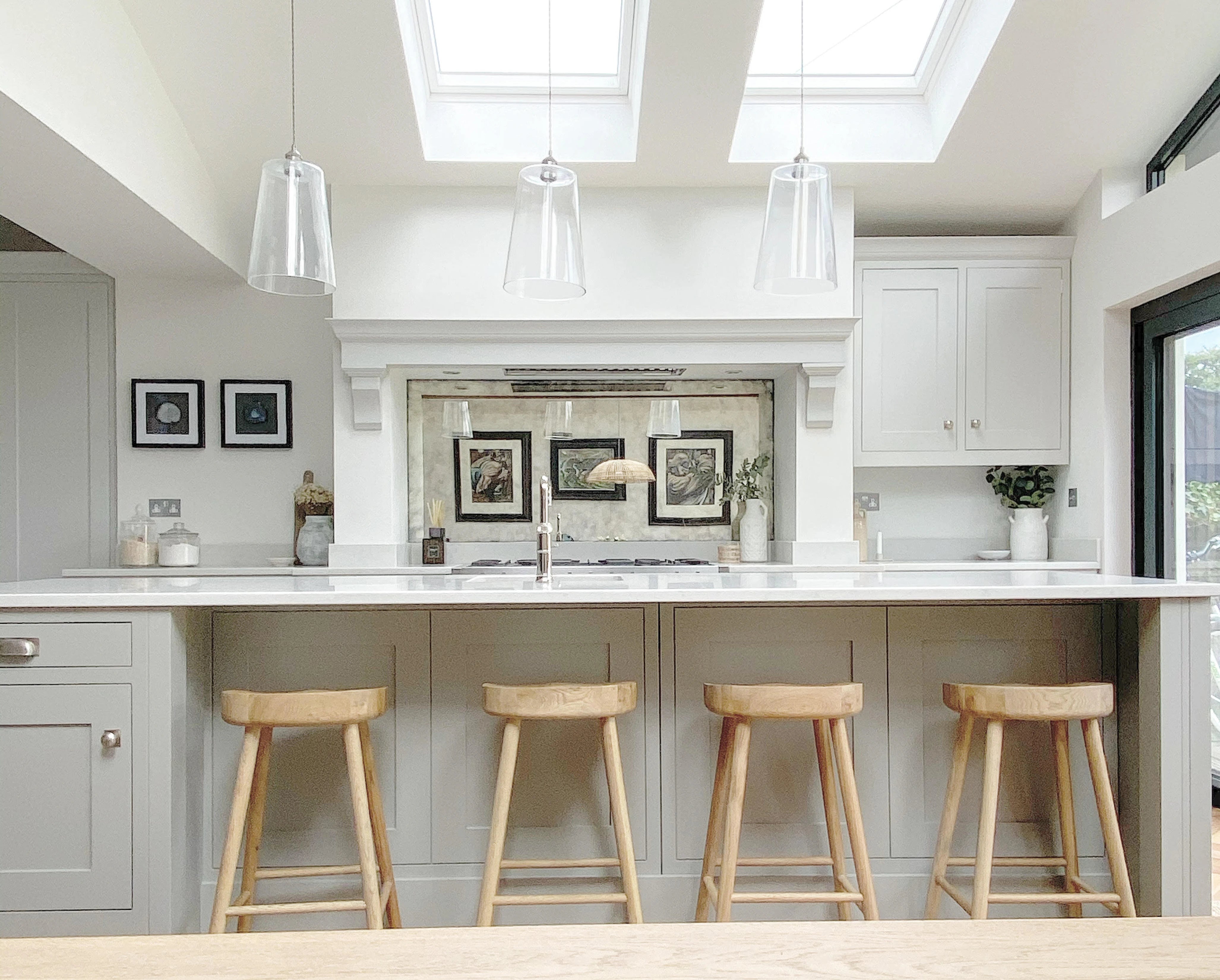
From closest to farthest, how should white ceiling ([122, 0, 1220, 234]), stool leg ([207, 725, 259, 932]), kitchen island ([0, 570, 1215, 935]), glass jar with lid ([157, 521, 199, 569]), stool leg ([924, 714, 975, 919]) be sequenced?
stool leg ([207, 725, 259, 932]) < stool leg ([924, 714, 975, 919]) < kitchen island ([0, 570, 1215, 935]) < white ceiling ([122, 0, 1220, 234]) < glass jar with lid ([157, 521, 199, 569])

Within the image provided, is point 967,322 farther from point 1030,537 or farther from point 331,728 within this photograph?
point 331,728

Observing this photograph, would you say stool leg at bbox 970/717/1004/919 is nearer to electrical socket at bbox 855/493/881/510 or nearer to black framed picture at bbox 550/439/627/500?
electrical socket at bbox 855/493/881/510

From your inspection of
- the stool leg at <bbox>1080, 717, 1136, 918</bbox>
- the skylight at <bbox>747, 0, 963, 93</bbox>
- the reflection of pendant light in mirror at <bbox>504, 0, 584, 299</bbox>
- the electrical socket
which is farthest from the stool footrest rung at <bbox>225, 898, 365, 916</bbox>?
the electrical socket

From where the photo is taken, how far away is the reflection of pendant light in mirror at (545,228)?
7.37 feet

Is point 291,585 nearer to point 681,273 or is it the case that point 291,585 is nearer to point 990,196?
point 681,273

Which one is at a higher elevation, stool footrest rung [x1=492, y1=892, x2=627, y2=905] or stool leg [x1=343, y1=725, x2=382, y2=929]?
stool leg [x1=343, y1=725, x2=382, y2=929]

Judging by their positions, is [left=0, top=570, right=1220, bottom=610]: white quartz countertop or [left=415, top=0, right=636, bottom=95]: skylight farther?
[left=415, top=0, right=636, bottom=95]: skylight

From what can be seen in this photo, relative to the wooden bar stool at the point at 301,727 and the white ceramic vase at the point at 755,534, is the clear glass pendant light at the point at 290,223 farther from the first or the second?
the white ceramic vase at the point at 755,534

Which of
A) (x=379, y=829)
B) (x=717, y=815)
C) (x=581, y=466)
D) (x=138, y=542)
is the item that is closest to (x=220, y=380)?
(x=138, y=542)

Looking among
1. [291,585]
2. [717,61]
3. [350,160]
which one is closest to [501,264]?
[350,160]

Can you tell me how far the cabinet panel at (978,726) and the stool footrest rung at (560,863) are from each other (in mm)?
776

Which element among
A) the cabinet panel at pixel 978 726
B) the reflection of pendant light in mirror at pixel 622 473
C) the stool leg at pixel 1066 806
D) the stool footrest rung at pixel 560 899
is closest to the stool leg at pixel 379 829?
the stool footrest rung at pixel 560 899

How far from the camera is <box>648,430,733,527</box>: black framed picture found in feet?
15.3

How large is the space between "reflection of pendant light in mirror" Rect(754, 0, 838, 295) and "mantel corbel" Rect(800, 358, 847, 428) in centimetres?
174
